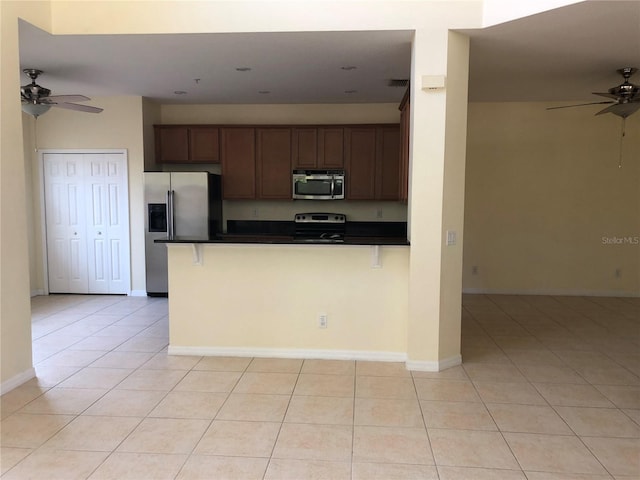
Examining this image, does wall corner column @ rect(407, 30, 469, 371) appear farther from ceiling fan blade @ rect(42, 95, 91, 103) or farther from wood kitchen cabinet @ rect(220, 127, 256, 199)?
wood kitchen cabinet @ rect(220, 127, 256, 199)

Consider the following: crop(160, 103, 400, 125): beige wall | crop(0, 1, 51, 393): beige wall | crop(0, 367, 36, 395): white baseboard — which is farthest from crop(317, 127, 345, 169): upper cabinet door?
crop(0, 367, 36, 395): white baseboard

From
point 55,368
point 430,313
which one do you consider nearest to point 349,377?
point 430,313

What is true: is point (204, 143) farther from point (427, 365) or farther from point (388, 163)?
point (427, 365)

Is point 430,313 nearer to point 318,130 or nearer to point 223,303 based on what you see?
point 223,303

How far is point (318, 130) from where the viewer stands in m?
6.10

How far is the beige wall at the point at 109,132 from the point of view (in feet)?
19.4

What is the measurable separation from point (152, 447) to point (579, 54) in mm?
4305

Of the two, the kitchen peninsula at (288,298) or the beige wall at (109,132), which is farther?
the beige wall at (109,132)

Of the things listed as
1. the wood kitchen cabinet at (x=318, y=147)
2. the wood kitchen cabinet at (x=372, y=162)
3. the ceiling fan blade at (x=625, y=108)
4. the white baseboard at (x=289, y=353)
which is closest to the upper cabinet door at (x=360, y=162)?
the wood kitchen cabinet at (x=372, y=162)

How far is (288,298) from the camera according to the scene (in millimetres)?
3795

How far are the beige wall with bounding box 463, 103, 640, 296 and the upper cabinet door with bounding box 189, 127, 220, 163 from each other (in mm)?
3438

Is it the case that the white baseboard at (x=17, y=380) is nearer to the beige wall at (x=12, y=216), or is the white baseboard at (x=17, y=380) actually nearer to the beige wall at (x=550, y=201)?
the beige wall at (x=12, y=216)

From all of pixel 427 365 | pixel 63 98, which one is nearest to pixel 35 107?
pixel 63 98

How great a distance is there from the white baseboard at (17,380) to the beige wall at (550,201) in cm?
510
